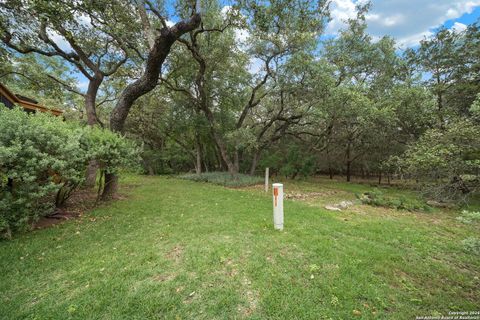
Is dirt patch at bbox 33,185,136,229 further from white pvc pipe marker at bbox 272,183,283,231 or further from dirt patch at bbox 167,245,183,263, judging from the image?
white pvc pipe marker at bbox 272,183,283,231

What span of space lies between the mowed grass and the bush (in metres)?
0.50

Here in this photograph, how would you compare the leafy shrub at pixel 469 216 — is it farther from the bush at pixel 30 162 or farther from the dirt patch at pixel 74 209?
the dirt patch at pixel 74 209

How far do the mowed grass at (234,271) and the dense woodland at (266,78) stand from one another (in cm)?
196

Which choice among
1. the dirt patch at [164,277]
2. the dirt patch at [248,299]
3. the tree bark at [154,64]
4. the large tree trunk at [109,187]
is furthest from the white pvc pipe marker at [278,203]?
the large tree trunk at [109,187]

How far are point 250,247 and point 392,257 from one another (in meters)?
2.18

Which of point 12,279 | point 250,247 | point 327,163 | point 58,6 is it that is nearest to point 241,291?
point 250,247

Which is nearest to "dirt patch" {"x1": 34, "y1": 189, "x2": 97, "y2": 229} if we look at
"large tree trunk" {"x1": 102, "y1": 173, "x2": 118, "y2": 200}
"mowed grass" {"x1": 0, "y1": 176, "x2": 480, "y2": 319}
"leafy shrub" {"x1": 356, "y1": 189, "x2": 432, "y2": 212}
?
"large tree trunk" {"x1": 102, "y1": 173, "x2": 118, "y2": 200}

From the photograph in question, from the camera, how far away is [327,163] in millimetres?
16562

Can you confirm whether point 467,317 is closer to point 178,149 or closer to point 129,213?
point 129,213

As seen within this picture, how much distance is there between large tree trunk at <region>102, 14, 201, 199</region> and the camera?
5.44 metres

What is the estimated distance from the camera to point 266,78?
1077 centimetres

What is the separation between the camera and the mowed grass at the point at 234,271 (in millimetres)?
2043

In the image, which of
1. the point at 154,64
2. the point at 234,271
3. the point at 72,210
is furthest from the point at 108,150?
the point at 234,271

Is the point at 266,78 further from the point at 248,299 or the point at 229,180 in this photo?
the point at 248,299
